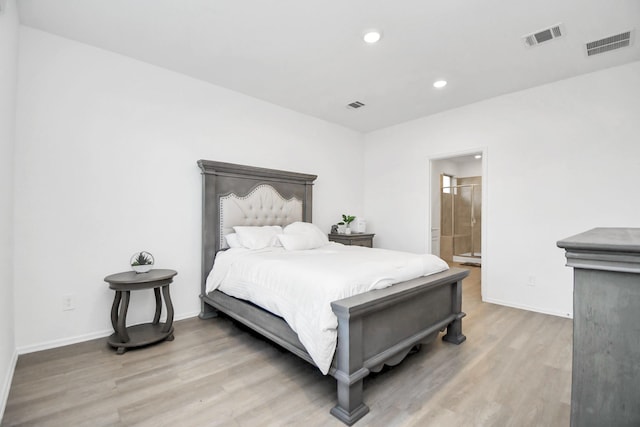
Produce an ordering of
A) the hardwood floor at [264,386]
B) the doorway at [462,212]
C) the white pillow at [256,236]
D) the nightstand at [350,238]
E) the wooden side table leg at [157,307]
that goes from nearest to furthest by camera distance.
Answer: the hardwood floor at [264,386] → the wooden side table leg at [157,307] → the white pillow at [256,236] → the nightstand at [350,238] → the doorway at [462,212]

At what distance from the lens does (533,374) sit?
208 centimetres

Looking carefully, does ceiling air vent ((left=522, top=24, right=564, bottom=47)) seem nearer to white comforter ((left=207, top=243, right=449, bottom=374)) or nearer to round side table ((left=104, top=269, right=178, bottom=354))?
white comforter ((left=207, top=243, right=449, bottom=374))

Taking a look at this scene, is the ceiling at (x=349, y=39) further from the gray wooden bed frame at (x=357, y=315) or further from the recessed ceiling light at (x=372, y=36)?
the gray wooden bed frame at (x=357, y=315)

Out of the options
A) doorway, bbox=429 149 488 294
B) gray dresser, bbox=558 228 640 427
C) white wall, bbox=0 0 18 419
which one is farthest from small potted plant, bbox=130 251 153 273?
doorway, bbox=429 149 488 294

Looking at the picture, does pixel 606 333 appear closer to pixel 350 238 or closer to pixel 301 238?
pixel 301 238

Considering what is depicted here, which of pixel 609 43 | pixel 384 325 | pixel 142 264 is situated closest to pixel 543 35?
pixel 609 43

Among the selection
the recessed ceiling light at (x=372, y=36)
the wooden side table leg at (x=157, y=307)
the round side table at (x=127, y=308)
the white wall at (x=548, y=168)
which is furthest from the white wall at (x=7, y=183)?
the white wall at (x=548, y=168)

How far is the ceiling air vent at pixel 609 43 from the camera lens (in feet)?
8.29

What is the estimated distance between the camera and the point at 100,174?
2.70 metres

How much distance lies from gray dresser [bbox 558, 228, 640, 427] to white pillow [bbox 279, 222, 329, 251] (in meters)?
2.67

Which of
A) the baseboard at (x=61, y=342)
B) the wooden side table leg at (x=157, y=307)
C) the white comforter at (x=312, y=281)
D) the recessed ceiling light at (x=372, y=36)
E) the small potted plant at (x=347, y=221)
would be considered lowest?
the baseboard at (x=61, y=342)

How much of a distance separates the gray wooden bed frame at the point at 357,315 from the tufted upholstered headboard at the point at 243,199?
11mm

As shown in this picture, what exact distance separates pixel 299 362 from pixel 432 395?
958 millimetres

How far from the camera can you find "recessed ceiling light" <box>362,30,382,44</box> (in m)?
2.44
